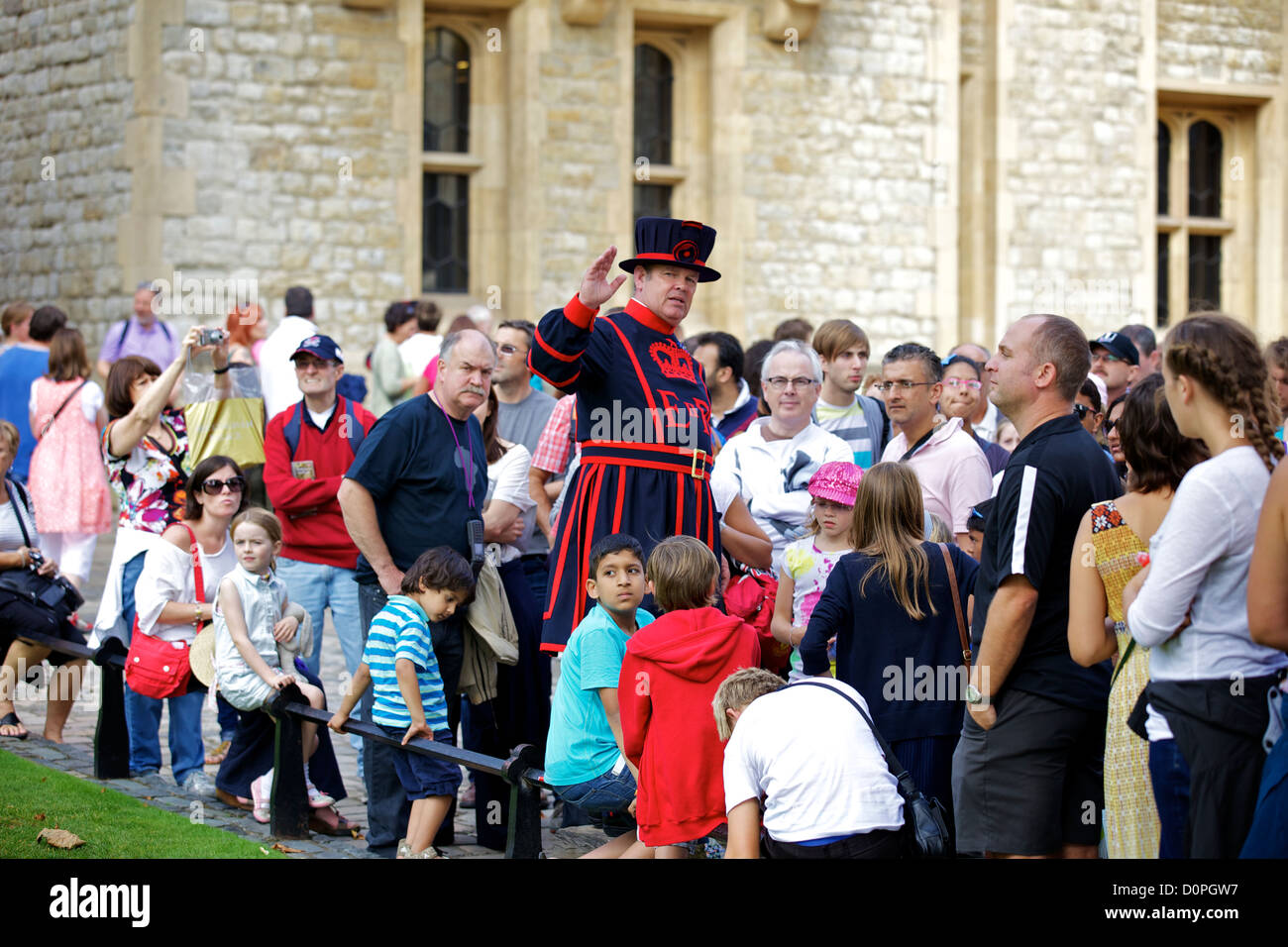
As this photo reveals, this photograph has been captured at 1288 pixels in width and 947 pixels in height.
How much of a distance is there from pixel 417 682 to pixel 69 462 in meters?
4.36

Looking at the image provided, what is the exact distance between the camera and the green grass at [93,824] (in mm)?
5824

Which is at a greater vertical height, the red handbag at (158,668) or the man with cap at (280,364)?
the man with cap at (280,364)

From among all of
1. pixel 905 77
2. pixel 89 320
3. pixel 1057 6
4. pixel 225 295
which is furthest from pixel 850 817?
pixel 1057 6

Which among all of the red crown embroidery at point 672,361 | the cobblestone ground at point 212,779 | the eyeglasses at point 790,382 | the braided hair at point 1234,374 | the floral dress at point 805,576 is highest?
the red crown embroidery at point 672,361

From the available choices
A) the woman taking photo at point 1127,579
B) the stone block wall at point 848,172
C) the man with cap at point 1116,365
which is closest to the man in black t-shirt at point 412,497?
the woman taking photo at point 1127,579

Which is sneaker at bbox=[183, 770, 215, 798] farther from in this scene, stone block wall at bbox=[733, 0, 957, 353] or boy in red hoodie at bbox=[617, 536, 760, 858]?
stone block wall at bbox=[733, 0, 957, 353]

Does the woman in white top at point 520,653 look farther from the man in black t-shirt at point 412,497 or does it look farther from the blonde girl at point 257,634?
the blonde girl at point 257,634

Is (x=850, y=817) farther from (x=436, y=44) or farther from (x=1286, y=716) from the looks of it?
(x=436, y=44)

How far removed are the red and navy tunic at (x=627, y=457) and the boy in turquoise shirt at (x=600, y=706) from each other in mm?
300

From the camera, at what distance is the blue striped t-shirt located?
19.6 ft

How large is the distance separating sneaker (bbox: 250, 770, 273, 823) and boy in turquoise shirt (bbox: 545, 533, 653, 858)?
165 cm

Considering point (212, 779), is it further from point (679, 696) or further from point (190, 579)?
point (679, 696)
